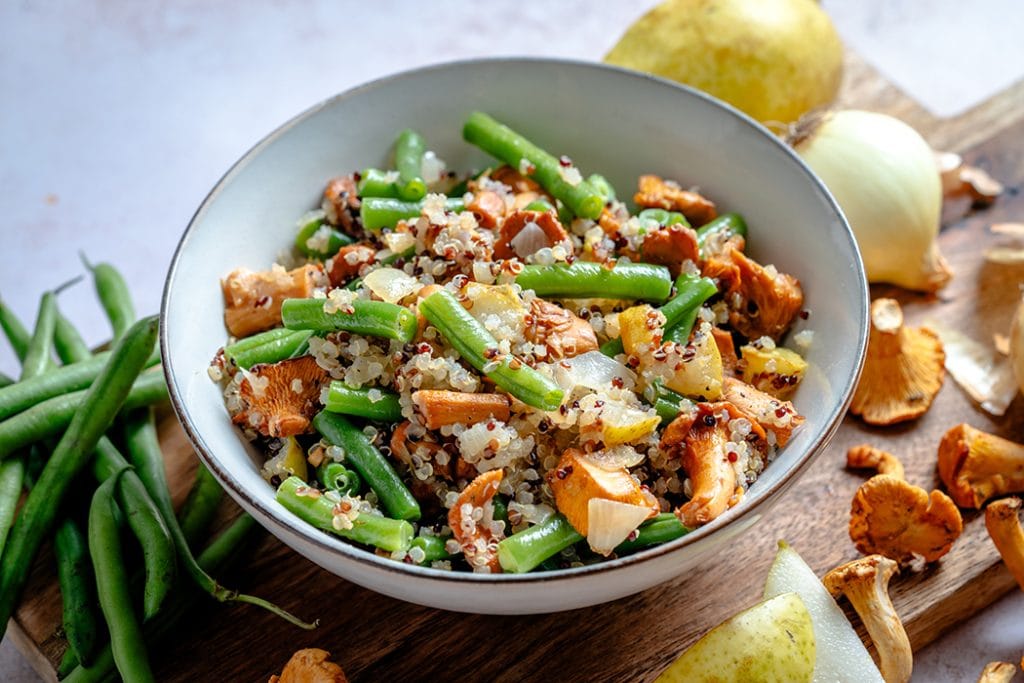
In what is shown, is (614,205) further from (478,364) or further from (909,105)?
(909,105)

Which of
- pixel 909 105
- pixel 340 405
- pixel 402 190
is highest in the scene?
pixel 402 190

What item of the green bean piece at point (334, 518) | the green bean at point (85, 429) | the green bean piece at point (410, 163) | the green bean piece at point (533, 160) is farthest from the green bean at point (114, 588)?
the green bean piece at point (533, 160)

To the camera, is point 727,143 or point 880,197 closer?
point 727,143

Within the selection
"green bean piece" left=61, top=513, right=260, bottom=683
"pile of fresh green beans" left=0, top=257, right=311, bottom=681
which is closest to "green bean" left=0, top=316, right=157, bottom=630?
"pile of fresh green beans" left=0, top=257, right=311, bottom=681

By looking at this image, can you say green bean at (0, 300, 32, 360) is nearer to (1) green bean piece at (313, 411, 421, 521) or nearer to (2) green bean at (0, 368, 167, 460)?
(2) green bean at (0, 368, 167, 460)

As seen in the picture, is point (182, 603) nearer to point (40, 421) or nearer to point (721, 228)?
point (40, 421)

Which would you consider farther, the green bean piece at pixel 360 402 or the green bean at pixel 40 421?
the green bean at pixel 40 421

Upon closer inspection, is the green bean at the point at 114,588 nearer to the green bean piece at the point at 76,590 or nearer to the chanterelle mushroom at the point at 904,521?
the green bean piece at the point at 76,590

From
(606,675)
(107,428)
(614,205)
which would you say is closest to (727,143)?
(614,205)
